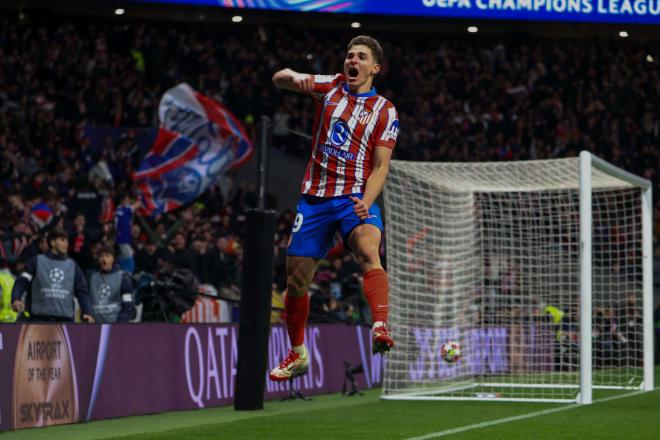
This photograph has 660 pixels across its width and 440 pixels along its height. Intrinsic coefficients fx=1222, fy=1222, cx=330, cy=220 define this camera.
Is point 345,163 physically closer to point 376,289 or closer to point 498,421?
point 376,289

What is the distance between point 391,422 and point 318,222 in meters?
3.95

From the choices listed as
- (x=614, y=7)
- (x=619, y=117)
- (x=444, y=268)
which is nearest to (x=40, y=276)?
(x=444, y=268)

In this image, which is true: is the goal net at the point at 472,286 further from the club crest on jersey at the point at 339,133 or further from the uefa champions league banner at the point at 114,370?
the club crest on jersey at the point at 339,133

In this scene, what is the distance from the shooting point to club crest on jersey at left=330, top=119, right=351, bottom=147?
7.02m

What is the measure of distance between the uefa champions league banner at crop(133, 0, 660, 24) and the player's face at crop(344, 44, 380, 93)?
1698 centimetres

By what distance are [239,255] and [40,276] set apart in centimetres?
780

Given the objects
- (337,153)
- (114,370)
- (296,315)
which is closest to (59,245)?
(114,370)

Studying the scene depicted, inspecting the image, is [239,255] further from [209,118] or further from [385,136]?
[385,136]

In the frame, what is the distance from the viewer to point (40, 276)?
1156 cm

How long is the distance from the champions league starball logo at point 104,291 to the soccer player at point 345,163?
588 centimetres

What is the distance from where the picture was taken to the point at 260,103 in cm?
2623

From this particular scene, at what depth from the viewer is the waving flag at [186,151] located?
19.3 meters

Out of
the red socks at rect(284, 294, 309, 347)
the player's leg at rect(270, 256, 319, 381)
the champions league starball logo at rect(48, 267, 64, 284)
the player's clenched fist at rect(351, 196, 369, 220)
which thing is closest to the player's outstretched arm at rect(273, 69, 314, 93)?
the player's clenched fist at rect(351, 196, 369, 220)

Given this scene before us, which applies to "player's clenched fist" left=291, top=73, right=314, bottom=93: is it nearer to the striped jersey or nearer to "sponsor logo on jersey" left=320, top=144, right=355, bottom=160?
the striped jersey
